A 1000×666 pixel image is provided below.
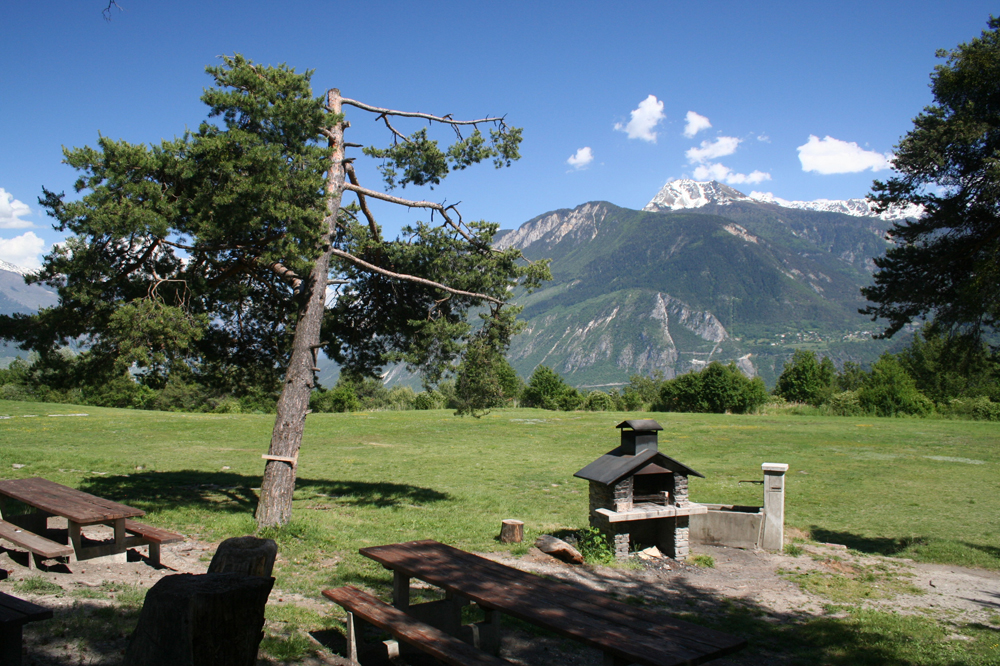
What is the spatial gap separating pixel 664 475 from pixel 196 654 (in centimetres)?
845

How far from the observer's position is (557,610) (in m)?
4.14

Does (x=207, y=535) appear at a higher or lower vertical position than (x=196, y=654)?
lower

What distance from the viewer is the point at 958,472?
19016 millimetres

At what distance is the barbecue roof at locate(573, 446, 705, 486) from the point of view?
9.35 metres

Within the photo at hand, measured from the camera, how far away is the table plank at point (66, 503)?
253 inches

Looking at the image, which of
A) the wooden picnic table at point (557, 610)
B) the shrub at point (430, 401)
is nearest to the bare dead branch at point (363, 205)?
the wooden picnic table at point (557, 610)

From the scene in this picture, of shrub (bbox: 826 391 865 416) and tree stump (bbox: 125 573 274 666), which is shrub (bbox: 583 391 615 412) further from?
tree stump (bbox: 125 573 274 666)

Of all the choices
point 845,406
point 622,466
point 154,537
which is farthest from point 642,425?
point 845,406

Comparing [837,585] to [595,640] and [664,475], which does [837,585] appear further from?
[595,640]

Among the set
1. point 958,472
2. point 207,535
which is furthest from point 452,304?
point 958,472

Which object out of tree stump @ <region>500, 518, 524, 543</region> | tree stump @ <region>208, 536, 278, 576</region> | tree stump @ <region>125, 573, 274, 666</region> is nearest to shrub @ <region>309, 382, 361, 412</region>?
tree stump @ <region>500, 518, 524, 543</region>

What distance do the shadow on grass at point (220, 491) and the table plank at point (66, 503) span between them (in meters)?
2.82

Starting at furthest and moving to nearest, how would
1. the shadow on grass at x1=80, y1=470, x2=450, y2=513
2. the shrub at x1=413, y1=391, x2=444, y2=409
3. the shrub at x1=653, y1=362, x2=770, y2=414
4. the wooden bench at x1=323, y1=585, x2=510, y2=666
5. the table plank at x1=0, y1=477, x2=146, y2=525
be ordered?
1. the shrub at x1=413, y1=391, x2=444, y2=409
2. the shrub at x1=653, y1=362, x2=770, y2=414
3. the shadow on grass at x1=80, y1=470, x2=450, y2=513
4. the table plank at x1=0, y1=477, x2=146, y2=525
5. the wooden bench at x1=323, y1=585, x2=510, y2=666

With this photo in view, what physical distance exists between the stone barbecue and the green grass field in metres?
1.42
